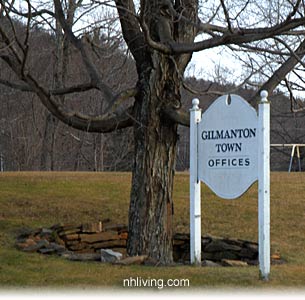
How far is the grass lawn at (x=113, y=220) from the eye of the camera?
7.66 m

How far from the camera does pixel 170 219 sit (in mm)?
10445

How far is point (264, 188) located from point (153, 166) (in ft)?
8.92

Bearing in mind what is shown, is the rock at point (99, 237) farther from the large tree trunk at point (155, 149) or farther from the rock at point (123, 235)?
the large tree trunk at point (155, 149)

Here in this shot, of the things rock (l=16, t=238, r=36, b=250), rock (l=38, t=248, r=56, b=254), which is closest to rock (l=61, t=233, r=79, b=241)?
rock (l=16, t=238, r=36, b=250)

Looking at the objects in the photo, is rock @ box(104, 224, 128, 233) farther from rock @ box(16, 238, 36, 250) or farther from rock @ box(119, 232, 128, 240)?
rock @ box(16, 238, 36, 250)

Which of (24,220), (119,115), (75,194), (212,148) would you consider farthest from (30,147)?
(212,148)

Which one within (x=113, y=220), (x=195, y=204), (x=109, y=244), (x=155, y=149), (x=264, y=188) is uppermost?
(x=155, y=149)

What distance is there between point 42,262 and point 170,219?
7.83ft

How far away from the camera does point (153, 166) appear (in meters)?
10.2

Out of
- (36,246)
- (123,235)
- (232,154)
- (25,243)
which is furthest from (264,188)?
(123,235)

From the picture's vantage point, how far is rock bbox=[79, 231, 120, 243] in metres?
11.6

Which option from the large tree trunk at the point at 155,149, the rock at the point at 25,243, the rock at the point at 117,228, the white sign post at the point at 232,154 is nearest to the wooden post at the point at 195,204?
the white sign post at the point at 232,154

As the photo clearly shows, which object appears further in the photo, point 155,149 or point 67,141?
point 67,141

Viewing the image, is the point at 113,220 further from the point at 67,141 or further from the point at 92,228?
the point at 67,141
